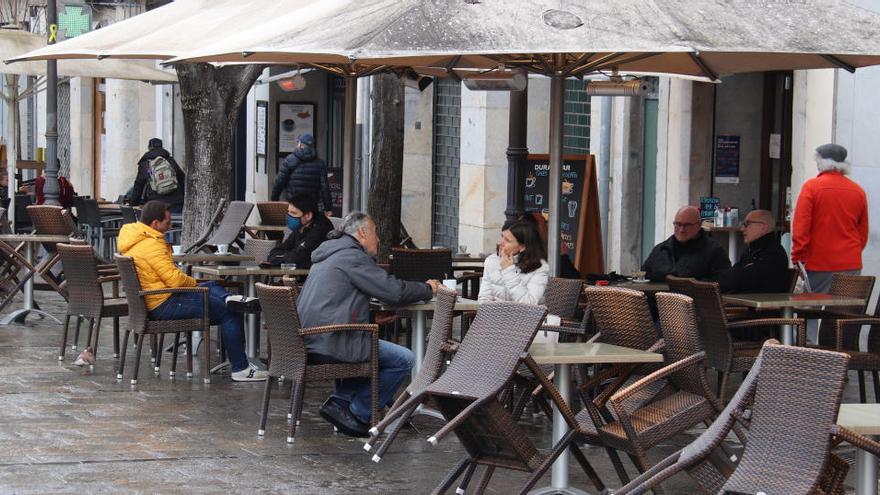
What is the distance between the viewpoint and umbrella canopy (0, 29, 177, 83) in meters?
18.0

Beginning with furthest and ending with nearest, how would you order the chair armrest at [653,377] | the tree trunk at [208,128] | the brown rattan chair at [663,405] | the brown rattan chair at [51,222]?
the tree trunk at [208,128]
the brown rattan chair at [51,222]
the brown rattan chair at [663,405]
the chair armrest at [653,377]

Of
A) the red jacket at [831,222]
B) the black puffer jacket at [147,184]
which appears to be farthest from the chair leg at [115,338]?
the black puffer jacket at [147,184]

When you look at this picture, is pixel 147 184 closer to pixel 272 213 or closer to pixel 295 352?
pixel 272 213

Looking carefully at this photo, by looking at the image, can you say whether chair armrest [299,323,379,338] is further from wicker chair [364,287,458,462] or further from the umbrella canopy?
the umbrella canopy

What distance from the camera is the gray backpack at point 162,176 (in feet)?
70.1

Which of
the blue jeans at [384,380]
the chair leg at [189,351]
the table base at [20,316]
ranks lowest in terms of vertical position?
the table base at [20,316]

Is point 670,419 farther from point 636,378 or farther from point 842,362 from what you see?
point 842,362

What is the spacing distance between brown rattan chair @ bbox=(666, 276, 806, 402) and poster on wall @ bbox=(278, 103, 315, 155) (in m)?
17.7

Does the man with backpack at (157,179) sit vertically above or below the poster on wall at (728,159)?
below

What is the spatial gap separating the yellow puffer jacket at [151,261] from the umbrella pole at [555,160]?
291 centimetres

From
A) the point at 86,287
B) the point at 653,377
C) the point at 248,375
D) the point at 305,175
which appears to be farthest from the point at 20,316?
the point at 653,377

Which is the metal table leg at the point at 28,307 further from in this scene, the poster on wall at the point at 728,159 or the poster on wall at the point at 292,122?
the poster on wall at the point at 292,122

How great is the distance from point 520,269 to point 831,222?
307cm

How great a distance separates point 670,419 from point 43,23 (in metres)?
33.7
